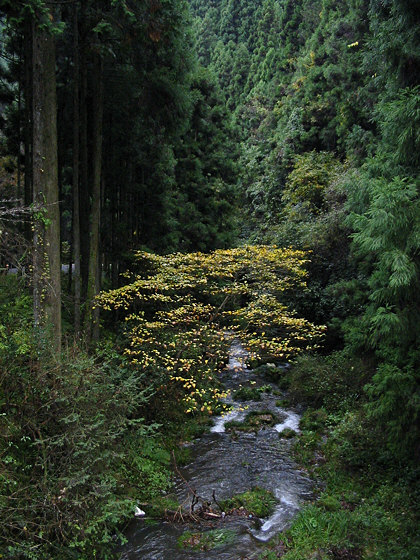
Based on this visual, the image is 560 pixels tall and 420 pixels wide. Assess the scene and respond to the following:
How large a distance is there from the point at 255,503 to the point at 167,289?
4277 millimetres

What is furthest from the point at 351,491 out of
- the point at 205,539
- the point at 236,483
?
the point at 205,539

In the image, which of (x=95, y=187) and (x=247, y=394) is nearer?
(x=95, y=187)

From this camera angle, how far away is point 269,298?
9680mm

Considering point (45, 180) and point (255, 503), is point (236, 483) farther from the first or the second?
point (45, 180)

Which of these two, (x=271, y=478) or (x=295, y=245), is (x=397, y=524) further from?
(x=295, y=245)

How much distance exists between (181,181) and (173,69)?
7.73m

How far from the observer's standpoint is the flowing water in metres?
6.22

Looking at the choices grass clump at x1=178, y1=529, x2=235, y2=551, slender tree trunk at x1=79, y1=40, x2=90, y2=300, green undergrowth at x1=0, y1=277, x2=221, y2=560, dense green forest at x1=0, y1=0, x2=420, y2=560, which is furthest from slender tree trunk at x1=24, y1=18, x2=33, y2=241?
grass clump at x1=178, y1=529, x2=235, y2=551

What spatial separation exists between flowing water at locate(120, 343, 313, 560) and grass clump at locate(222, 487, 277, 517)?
4.7 inches

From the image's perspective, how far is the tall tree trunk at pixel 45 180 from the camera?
7008 mm

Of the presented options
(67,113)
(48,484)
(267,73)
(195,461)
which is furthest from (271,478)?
(267,73)

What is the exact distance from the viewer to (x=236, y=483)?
818 centimetres

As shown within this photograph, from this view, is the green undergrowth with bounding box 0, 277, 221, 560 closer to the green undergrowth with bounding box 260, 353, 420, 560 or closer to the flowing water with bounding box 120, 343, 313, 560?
the flowing water with bounding box 120, 343, 313, 560

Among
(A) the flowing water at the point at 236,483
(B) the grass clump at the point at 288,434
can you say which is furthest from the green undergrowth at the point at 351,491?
(A) the flowing water at the point at 236,483
